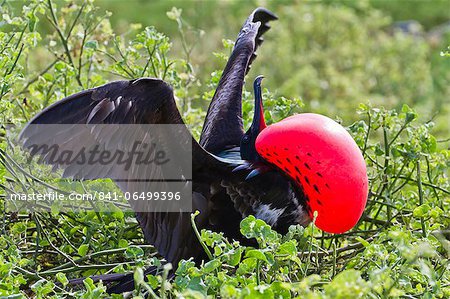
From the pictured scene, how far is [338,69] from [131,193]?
3706 millimetres

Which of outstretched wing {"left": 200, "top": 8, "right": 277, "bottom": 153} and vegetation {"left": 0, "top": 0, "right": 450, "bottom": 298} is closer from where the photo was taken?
vegetation {"left": 0, "top": 0, "right": 450, "bottom": 298}

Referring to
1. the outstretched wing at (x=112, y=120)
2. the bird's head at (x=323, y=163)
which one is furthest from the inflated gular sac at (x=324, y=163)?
the outstretched wing at (x=112, y=120)

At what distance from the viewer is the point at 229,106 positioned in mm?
1672

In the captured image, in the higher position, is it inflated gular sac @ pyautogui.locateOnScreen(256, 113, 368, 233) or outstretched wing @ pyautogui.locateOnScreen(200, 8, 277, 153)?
outstretched wing @ pyautogui.locateOnScreen(200, 8, 277, 153)

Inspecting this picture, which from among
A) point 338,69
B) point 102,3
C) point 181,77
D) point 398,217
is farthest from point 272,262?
point 102,3

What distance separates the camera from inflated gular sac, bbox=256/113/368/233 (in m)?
1.38

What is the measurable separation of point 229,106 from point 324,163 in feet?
1.12

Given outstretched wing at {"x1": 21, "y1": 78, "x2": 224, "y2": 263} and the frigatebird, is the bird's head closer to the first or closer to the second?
the frigatebird

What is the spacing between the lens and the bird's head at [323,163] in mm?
1381

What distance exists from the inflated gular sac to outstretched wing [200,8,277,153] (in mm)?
202

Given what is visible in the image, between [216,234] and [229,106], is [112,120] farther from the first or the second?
[229,106]

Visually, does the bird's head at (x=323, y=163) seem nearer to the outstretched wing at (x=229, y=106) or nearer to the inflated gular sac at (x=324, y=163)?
the inflated gular sac at (x=324, y=163)

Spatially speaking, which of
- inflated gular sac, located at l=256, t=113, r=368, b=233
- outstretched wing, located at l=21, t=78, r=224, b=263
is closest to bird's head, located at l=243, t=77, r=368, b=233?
inflated gular sac, located at l=256, t=113, r=368, b=233

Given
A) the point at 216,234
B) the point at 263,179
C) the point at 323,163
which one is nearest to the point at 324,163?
the point at 323,163
